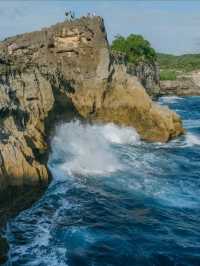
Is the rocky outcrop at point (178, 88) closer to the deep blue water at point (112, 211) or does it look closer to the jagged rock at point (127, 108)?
the jagged rock at point (127, 108)

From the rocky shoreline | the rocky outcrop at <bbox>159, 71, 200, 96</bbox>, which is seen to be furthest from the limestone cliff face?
the rocky outcrop at <bbox>159, 71, 200, 96</bbox>

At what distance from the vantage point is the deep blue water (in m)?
20.1

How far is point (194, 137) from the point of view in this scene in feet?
158

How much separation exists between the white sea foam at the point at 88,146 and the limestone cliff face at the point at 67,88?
1379 millimetres

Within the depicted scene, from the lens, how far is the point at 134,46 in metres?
103

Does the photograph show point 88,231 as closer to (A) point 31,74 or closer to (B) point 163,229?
(B) point 163,229

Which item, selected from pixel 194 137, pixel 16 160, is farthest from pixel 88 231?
pixel 194 137

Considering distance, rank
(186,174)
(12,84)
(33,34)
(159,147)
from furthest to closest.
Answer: (33,34) < (159,147) < (186,174) < (12,84)

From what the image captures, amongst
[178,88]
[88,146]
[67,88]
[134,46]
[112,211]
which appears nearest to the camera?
[112,211]

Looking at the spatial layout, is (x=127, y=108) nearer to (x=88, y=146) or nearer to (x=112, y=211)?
(x=88, y=146)

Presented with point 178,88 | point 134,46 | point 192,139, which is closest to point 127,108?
point 192,139

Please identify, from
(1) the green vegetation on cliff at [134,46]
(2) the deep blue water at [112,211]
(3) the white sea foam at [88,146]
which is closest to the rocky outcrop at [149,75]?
(1) the green vegetation on cliff at [134,46]

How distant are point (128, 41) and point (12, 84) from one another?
7502 cm

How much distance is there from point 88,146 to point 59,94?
271 inches
